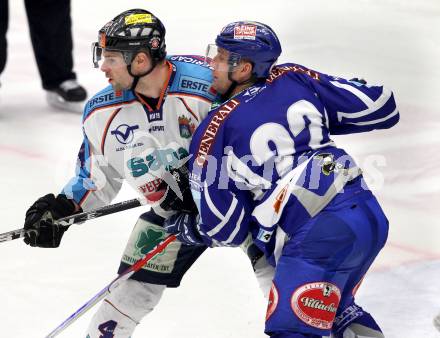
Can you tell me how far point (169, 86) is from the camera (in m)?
3.02

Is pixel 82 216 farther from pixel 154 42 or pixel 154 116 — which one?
pixel 154 42

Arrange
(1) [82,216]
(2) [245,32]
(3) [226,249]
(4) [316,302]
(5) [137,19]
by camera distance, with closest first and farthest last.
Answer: (4) [316,302], (2) [245,32], (5) [137,19], (1) [82,216], (3) [226,249]

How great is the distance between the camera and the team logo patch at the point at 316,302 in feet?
8.80

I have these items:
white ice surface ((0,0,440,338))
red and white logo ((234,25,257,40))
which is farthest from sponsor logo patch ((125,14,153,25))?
white ice surface ((0,0,440,338))

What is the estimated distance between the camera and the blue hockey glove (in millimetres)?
2975

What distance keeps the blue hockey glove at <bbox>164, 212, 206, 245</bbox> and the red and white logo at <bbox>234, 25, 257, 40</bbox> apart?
0.53 metres

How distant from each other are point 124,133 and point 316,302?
2.57ft

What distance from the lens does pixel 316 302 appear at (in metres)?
2.70

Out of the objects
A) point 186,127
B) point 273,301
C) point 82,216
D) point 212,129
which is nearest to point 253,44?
point 212,129

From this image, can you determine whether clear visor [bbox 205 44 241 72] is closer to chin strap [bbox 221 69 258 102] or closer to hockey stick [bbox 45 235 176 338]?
chin strap [bbox 221 69 258 102]

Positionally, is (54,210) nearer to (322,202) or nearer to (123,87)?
(123,87)

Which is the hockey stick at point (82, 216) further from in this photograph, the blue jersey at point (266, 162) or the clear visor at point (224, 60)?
the clear visor at point (224, 60)

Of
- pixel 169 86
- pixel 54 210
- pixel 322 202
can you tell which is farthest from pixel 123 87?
pixel 322 202

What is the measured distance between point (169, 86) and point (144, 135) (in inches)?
6.4
